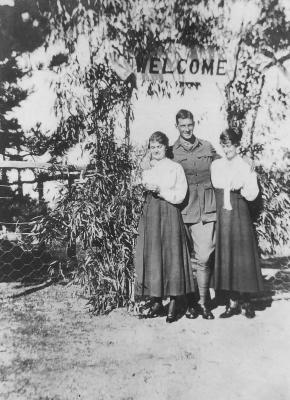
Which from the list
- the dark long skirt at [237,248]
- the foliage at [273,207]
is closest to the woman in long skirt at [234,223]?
the dark long skirt at [237,248]

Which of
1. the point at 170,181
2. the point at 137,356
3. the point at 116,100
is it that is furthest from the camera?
the point at 116,100

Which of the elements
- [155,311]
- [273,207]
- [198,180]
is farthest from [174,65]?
[155,311]

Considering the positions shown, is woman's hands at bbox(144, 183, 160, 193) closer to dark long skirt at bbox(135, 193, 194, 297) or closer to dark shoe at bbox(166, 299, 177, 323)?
dark long skirt at bbox(135, 193, 194, 297)

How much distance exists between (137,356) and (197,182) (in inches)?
55.3

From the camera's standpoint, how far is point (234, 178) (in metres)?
3.19

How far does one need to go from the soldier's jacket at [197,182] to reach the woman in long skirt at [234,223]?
7cm

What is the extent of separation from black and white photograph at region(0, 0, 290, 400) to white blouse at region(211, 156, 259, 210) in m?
0.01

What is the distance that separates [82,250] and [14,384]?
56.0 inches

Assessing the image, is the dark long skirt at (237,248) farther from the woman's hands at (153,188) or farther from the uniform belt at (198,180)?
the woman's hands at (153,188)

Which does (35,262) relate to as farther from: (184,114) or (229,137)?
(229,137)

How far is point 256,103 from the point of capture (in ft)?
15.3

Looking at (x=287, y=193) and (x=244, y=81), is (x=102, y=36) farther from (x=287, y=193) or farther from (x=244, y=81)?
(x=287, y=193)

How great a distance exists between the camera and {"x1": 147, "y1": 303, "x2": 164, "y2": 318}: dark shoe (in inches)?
133

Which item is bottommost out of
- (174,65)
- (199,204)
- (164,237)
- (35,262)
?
(35,262)
